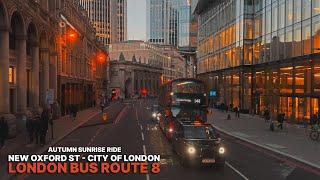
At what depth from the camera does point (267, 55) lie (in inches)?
2336

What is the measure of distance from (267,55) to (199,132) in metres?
39.8

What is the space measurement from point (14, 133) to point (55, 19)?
70.9ft

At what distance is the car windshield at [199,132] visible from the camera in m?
21.1

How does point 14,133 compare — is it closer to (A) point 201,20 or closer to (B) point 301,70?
(B) point 301,70

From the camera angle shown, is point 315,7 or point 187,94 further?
point 315,7

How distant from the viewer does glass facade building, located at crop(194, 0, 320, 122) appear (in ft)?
147

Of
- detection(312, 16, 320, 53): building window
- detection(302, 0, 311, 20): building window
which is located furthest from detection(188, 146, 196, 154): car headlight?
detection(302, 0, 311, 20): building window

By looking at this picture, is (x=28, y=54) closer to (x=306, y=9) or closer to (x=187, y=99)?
(x=187, y=99)

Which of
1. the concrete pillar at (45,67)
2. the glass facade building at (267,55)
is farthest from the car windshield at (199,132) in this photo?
the concrete pillar at (45,67)

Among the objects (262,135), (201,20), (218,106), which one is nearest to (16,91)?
(262,135)

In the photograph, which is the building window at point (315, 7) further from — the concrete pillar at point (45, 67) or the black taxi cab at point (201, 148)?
the black taxi cab at point (201, 148)

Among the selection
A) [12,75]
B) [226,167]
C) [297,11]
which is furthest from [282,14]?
[226,167]

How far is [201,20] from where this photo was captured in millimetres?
112000

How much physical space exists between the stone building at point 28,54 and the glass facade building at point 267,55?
2205 cm
